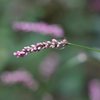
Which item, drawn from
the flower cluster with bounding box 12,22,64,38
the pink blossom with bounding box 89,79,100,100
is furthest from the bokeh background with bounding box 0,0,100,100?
the flower cluster with bounding box 12,22,64,38

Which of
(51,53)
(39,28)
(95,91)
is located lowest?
(95,91)

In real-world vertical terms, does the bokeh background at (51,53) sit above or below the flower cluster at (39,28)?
below

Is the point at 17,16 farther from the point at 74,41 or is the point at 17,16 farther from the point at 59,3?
the point at 74,41

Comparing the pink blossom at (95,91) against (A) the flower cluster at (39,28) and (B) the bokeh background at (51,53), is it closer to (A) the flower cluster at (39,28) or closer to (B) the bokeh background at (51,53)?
(B) the bokeh background at (51,53)

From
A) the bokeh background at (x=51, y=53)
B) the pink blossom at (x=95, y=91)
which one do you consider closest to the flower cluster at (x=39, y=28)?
the bokeh background at (x=51, y=53)

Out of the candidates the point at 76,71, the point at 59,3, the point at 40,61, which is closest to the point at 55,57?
the point at 40,61

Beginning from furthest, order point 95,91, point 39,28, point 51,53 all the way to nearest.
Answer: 1. point 51,53
2. point 95,91
3. point 39,28

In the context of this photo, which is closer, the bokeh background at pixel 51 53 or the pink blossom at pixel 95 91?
the pink blossom at pixel 95 91

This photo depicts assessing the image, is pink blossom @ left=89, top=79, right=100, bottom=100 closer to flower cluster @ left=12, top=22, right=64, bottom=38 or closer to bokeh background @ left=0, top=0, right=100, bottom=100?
→ bokeh background @ left=0, top=0, right=100, bottom=100
